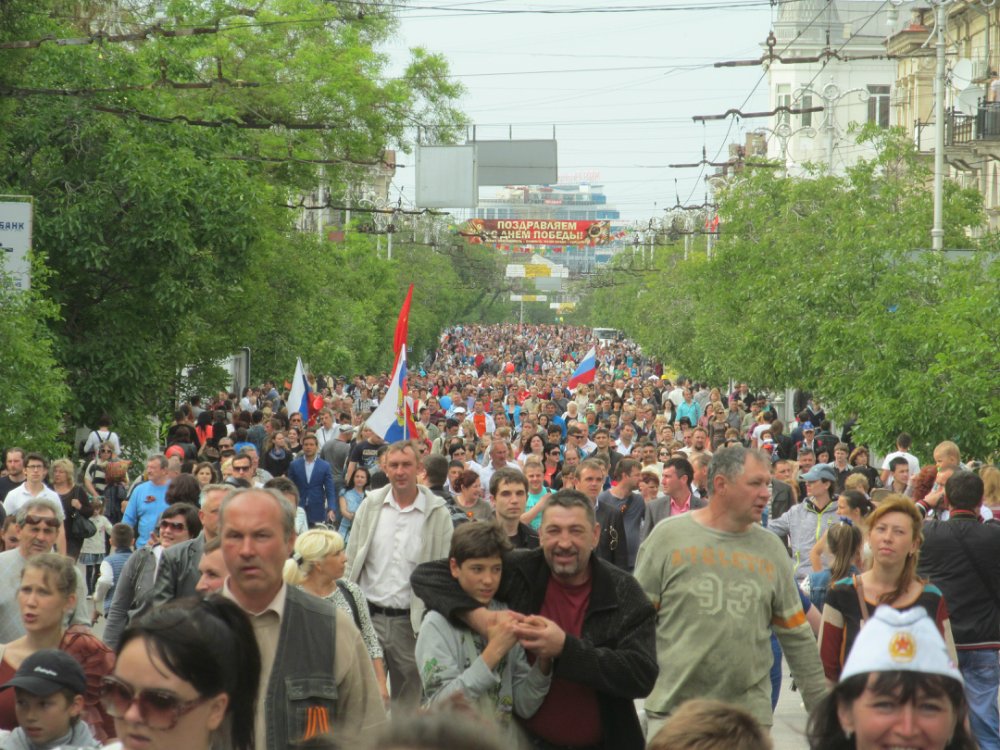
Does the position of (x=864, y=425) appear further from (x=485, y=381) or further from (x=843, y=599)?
(x=485, y=381)

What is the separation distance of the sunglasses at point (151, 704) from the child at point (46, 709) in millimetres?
1682

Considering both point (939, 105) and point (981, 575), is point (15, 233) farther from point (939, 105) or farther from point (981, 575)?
point (939, 105)

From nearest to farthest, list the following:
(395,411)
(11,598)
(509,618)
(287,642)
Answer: (287,642) < (509,618) < (11,598) < (395,411)

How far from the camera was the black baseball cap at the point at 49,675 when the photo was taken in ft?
16.6

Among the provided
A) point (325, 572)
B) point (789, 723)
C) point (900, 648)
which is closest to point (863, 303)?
point (789, 723)

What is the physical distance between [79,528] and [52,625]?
26.0 ft

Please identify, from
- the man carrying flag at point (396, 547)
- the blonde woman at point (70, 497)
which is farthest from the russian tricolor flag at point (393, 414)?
the man carrying flag at point (396, 547)

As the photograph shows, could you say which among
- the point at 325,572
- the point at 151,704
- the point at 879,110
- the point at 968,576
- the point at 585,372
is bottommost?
the point at 585,372

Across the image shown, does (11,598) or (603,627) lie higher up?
(603,627)

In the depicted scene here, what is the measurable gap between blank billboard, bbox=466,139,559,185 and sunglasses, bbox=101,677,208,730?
1404 inches

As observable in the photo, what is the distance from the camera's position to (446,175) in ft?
108

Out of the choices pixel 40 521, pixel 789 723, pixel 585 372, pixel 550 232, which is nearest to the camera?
pixel 40 521

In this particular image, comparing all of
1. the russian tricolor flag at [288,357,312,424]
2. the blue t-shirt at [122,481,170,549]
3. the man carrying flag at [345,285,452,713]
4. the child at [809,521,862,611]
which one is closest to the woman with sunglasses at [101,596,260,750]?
the man carrying flag at [345,285,452,713]

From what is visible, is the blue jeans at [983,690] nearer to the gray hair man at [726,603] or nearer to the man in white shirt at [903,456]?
the gray hair man at [726,603]
